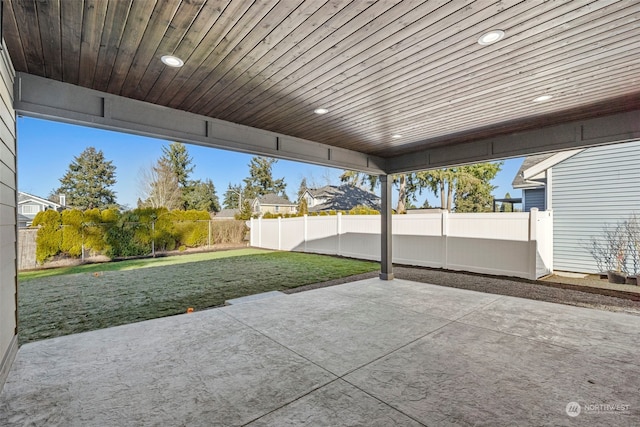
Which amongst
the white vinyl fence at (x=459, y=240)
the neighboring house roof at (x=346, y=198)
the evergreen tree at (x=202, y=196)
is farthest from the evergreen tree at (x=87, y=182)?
the white vinyl fence at (x=459, y=240)

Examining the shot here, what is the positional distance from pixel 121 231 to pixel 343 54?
11773 mm

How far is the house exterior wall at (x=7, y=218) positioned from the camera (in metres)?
2.36

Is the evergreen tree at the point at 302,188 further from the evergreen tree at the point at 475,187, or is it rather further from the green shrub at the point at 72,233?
the green shrub at the point at 72,233

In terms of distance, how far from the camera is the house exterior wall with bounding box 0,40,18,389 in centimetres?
236

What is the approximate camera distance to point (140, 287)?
20.3ft

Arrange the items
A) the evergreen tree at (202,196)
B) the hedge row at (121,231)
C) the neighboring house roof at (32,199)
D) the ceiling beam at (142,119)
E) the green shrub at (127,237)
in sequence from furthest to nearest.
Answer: the evergreen tree at (202,196) → the neighboring house roof at (32,199) → the green shrub at (127,237) → the hedge row at (121,231) → the ceiling beam at (142,119)

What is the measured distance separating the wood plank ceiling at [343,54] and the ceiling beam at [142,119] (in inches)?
5.5

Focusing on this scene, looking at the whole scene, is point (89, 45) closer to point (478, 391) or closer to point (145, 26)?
point (145, 26)

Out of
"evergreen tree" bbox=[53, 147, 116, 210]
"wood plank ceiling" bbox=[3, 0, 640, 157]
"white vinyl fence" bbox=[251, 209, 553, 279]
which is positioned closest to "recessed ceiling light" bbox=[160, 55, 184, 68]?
"wood plank ceiling" bbox=[3, 0, 640, 157]

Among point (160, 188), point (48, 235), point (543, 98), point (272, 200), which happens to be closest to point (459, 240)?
point (543, 98)

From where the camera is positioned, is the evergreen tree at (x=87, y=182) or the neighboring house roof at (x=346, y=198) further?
the neighboring house roof at (x=346, y=198)

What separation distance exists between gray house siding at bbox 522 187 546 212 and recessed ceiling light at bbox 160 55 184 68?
34.4 ft

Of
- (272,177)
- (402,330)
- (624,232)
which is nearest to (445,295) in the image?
(402,330)

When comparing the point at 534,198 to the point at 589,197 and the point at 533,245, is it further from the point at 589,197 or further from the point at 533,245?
the point at 533,245
